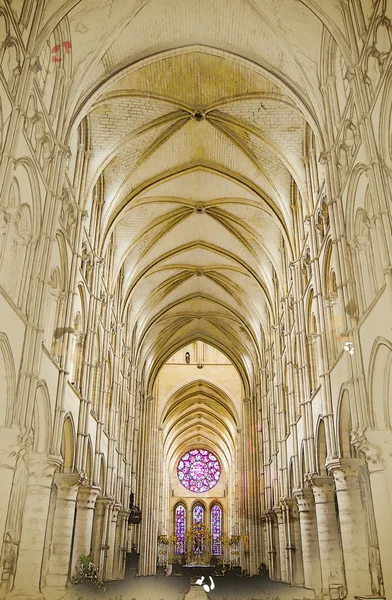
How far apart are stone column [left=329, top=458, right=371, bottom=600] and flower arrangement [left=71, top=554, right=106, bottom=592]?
760 centimetres

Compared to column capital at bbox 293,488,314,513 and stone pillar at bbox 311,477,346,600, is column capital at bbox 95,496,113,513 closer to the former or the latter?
column capital at bbox 293,488,314,513

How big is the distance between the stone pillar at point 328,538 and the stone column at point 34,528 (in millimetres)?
7324

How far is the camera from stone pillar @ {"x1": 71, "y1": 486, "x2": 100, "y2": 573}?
19234mm

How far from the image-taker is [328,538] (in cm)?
1623

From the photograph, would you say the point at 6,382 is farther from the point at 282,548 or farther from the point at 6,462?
the point at 282,548

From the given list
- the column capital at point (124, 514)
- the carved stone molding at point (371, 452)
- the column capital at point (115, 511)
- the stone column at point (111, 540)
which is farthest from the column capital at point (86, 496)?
the carved stone molding at point (371, 452)

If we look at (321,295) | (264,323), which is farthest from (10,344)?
(264,323)

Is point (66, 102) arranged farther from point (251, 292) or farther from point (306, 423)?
point (251, 292)

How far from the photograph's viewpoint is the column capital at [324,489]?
1680 cm

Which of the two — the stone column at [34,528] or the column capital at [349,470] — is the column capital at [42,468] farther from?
the column capital at [349,470]

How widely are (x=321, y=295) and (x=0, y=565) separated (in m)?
10.4

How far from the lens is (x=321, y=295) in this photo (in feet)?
55.7

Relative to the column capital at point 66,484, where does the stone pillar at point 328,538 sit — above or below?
below

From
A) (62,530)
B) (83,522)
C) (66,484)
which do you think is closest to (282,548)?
Answer: (83,522)
